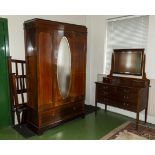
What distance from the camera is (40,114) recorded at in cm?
288

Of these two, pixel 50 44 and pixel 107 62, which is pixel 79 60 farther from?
pixel 107 62

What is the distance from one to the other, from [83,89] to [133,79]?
107 centimetres

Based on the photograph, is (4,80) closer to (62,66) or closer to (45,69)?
(45,69)

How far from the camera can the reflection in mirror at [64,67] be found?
3033mm

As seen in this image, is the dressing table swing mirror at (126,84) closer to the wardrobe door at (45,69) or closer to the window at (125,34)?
the window at (125,34)

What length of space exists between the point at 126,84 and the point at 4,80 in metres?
2.42

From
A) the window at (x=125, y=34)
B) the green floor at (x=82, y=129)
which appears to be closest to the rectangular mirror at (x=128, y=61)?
the window at (x=125, y=34)

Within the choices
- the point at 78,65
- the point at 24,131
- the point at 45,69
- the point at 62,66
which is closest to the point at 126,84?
the point at 78,65

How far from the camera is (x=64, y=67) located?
123 inches

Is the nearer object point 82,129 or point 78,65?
point 82,129

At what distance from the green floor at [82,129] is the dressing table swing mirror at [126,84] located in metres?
0.40

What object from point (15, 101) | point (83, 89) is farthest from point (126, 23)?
point (15, 101)

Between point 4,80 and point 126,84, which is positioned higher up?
point 4,80
